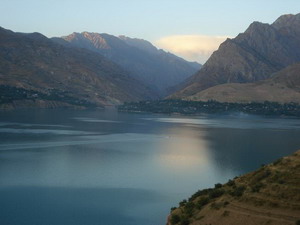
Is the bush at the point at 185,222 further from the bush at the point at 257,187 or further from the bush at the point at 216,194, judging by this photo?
the bush at the point at 257,187

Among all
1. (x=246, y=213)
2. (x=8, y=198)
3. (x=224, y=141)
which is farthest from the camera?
(x=224, y=141)

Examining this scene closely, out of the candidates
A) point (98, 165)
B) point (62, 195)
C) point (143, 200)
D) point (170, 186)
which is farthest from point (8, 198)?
point (98, 165)

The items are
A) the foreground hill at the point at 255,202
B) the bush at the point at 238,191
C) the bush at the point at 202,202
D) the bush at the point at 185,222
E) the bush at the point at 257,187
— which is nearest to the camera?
the foreground hill at the point at 255,202

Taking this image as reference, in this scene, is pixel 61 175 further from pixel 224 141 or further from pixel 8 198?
pixel 224 141

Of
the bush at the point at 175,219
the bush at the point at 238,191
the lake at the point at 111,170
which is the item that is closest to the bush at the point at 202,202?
the bush at the point at 175,219

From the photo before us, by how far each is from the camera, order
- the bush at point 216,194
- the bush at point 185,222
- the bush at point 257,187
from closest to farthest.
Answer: the bush at point 257,187, the bush at point 185,222, the bush at point 216,194

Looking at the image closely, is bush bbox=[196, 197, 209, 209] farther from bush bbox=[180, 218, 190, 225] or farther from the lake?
the lake

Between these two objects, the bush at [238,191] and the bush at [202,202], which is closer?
the bush at [238,191]
